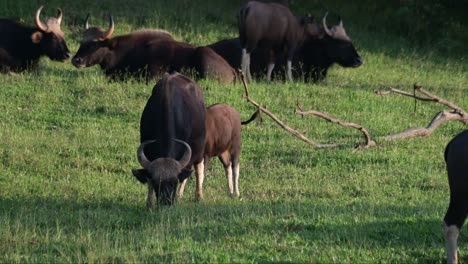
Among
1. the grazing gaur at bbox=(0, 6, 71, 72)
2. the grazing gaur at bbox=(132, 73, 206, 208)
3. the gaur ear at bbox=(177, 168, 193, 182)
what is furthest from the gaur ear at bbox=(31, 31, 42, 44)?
the gaur ear at bbox=(177, 168, 193, 182)

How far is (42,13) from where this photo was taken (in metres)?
23.9

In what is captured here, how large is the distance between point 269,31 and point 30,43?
4.63 metres

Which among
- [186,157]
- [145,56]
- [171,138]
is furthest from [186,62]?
[186,157]

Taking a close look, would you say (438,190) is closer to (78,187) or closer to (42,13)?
(78,187)

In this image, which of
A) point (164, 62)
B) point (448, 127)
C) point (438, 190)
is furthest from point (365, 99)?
point (438, 190)

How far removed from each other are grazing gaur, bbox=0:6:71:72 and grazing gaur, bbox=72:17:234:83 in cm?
68

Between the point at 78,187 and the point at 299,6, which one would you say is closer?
the point at 78,187

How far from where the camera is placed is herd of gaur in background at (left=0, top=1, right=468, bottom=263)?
1129 cm

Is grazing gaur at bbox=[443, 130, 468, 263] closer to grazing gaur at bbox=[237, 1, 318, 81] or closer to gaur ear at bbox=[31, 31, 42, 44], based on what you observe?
grazing gaur at bbox=[237, 1, 318, 81]

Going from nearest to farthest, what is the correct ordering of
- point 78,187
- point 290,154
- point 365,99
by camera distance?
point 78,187 → point 290,154 → point 365,99

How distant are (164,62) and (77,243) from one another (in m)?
10.6

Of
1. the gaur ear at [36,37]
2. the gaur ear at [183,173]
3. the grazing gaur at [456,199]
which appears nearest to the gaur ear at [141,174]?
the gaur ear at [183,173]

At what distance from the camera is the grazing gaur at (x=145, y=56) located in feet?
62.4

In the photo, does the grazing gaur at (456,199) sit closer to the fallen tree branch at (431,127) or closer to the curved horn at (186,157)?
the curved horn at (186,157)
